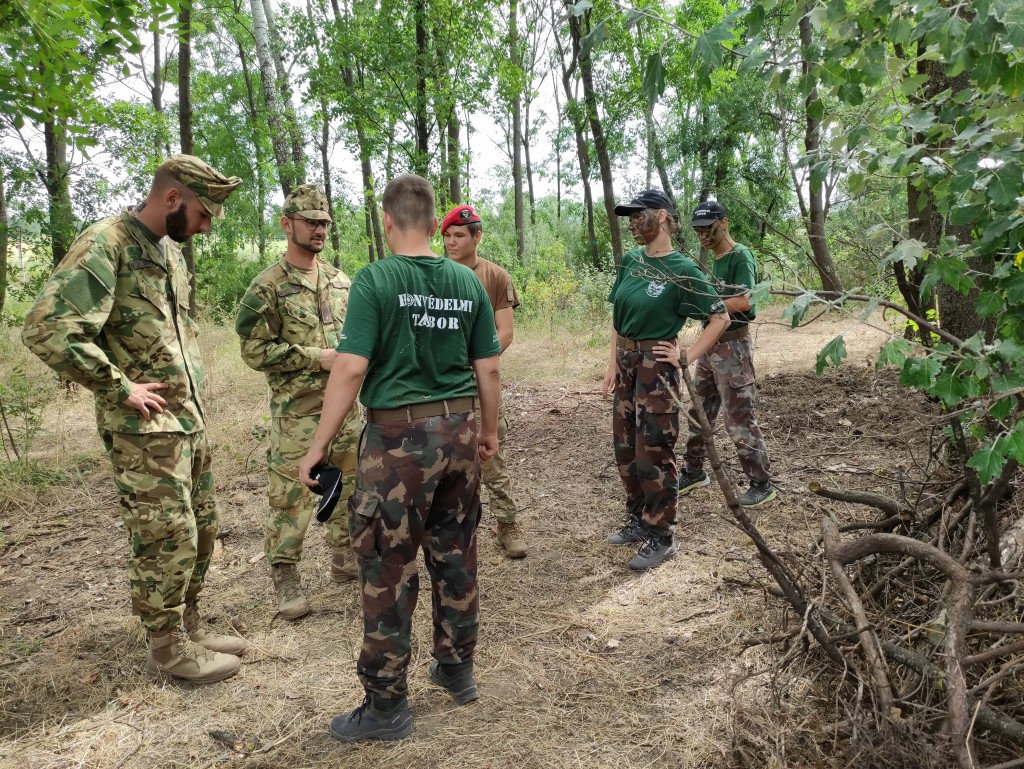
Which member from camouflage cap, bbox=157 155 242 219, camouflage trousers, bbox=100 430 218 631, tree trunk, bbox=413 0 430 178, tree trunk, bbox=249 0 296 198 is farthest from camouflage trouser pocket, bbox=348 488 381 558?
tree trunk, bbox=249 0 296 198

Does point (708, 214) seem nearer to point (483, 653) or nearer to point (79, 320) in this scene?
point (483, 653)

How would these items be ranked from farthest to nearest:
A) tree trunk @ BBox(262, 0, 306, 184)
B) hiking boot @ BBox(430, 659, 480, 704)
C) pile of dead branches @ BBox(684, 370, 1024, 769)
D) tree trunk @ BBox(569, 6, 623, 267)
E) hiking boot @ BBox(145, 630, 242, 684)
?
tree trunk @ BBox(262, 0, 306, 184) → tree trunk @ BBox(569, 6, 623, 267) → hiking boot @ BBox(145, 630, 242, 684) → hiking boot @ BBox(430, 659, 480, 704) → pile of dead branches @ BBox(684, 370, 1024, 769)

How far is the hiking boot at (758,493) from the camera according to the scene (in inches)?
194

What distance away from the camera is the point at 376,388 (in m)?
2.64

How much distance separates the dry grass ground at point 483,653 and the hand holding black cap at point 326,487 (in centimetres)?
100

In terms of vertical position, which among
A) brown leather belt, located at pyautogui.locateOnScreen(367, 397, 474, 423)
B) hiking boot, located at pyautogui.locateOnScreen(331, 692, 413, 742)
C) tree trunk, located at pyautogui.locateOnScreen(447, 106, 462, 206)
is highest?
tree trunk, located at pyautogui.locateOnScreen(447, 106, 462, 206)

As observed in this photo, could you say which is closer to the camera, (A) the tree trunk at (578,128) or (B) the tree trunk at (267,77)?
(B) the tree trunk at (267,77)

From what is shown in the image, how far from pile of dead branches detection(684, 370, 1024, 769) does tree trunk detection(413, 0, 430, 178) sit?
8372 mm

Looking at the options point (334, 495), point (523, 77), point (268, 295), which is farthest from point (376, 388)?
point (523, 77)

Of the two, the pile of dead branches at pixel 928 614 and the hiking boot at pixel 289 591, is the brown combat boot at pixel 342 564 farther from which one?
the pile of dead branches at pixel 928 614

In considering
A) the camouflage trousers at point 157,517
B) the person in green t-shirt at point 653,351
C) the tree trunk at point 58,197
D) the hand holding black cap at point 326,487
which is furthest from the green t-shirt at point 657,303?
the tree trunk at point 58,197

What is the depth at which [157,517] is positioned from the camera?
298cm

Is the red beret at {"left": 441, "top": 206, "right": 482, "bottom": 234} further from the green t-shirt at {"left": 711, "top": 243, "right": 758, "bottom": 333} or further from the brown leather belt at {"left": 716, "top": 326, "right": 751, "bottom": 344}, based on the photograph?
the brown leather belt at {"left": 716, "top": 326, "right": 751, "bottom": 344}

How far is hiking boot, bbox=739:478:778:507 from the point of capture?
194 inches
